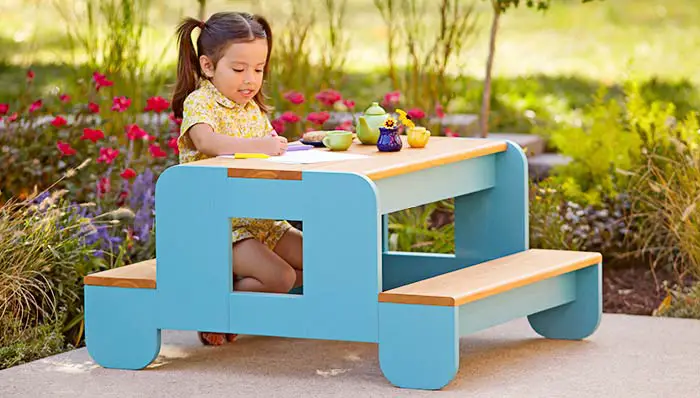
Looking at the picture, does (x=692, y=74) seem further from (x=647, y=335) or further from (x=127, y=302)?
(x=127, y=302)

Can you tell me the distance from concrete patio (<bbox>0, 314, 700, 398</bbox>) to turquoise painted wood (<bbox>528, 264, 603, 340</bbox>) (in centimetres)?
5

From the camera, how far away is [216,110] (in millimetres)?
5141

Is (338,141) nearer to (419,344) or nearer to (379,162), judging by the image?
(379,162)

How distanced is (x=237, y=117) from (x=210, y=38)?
30 cm

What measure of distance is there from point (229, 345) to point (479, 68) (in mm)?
7427

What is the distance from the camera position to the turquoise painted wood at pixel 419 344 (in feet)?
14.6

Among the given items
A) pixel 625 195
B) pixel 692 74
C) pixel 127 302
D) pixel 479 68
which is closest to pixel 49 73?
pixel 479 68

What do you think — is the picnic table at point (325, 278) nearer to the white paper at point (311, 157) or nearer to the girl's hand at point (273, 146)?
the white paper at point (311, 157)

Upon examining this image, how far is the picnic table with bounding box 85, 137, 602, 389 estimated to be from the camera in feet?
14.7

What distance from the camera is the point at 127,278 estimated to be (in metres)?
4.81

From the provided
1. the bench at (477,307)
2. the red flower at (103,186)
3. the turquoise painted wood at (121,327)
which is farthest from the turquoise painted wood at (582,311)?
the red flower at (103,186)

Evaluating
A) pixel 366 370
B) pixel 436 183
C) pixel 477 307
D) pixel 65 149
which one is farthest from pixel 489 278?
pixel 65 149

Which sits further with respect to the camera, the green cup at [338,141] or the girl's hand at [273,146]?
the green cup at [338,141]

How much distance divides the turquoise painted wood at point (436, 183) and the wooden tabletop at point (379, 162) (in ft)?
0.13
